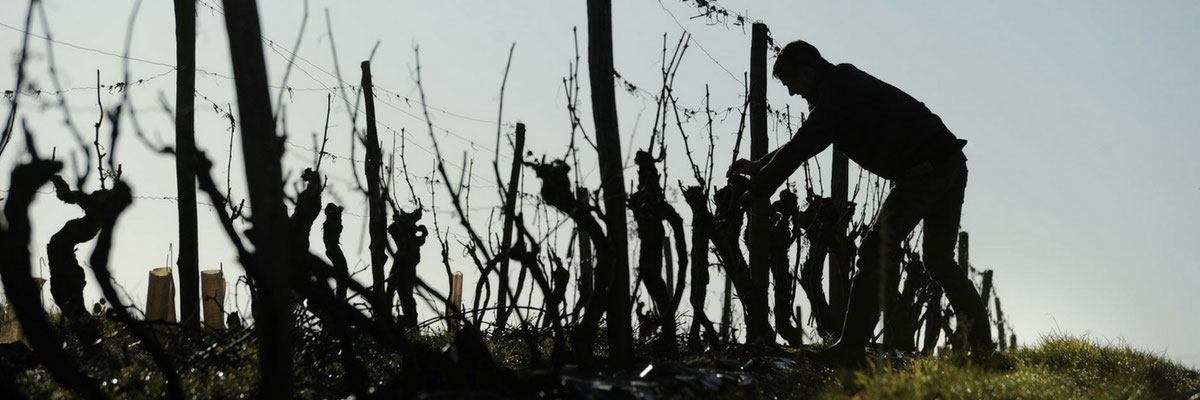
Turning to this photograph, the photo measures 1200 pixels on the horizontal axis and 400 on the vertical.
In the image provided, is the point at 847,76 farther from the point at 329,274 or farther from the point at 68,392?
the point at 68,392

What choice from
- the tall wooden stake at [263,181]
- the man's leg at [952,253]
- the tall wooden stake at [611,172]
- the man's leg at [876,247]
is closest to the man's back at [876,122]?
the man's leg at [876,247]

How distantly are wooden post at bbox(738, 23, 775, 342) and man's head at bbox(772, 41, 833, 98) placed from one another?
3.25 metres

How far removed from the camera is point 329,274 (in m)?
4.01

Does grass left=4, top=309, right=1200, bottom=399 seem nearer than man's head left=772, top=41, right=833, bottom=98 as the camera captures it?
Yes

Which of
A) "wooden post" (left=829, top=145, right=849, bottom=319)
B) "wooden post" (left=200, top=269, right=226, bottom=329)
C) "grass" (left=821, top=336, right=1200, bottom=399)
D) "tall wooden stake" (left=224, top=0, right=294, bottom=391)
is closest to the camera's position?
"tall wooden stake" (left=224, top=0, right=294, bottom=391)

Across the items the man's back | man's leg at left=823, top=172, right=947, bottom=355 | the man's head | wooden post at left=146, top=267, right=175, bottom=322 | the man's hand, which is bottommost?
man's leg at left=823, top=172, right=947, bottom=355

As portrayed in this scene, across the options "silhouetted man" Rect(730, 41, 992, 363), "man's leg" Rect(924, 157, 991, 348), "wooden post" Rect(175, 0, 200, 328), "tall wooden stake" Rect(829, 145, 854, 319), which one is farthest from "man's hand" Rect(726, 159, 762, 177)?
"wooden post" Rect(175, 0, 200, 328)

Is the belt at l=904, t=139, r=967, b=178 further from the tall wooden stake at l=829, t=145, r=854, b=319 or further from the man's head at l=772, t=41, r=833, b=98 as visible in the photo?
the tall wooden stake at l=829, t=145, r=854, b=319

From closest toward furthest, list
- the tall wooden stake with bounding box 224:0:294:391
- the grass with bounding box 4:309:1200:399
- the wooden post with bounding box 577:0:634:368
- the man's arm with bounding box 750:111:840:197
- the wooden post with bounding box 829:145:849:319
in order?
1. the tall wooden stake with bounding box 224:0:294:391
2. the grass with bounding box 4:309:1200:399
3. the wooden post with bounding box 577:0:634:368
4. the man's arm with bounding box 750:111:840:197
5. the wooden post with bounding box 829:145:849:319

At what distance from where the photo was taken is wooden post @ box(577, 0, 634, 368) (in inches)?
176

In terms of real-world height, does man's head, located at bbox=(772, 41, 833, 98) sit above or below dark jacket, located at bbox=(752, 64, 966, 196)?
above

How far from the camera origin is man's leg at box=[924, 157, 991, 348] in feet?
17.4

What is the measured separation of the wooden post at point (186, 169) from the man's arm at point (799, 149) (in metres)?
5.22

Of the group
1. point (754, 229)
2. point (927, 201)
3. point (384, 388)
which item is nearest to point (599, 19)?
point (927, 201)
